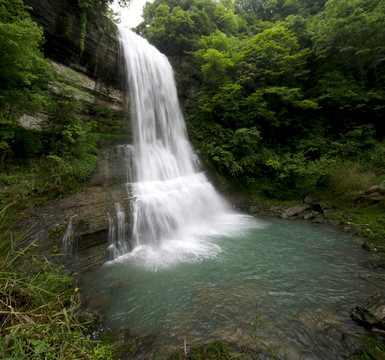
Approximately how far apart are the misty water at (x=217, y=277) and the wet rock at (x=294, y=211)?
58 cm

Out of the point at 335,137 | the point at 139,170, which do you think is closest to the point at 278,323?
the point at 139,170

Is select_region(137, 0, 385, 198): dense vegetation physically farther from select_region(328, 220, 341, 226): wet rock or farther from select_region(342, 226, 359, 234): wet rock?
select_region(342, 226, 359, 234): wet rock

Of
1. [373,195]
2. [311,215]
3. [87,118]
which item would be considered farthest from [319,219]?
[87,118]

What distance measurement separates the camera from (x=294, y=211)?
8.83 metres

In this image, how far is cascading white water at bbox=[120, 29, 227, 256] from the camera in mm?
6703

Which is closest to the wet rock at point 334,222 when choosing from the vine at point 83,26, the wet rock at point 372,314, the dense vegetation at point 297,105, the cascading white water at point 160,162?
the dense vegetation at point 297,105

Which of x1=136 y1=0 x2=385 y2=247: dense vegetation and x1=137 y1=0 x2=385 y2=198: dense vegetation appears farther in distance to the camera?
x1=137 y1=0 x2=385 y2=198: dense vegetation

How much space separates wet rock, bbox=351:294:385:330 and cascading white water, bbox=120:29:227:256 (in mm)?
5239

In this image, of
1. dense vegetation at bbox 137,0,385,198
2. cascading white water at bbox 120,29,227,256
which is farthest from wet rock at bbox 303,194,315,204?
cascading white water at bbox 120,29,227,256

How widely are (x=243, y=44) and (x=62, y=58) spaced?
12865 mm

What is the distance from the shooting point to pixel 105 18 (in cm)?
966

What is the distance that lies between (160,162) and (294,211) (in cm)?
756

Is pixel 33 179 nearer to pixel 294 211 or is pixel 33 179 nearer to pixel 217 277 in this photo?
pixel 217 277

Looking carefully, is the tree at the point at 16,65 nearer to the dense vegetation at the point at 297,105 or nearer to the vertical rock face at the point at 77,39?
the vertical rock face at the point at 77,39
